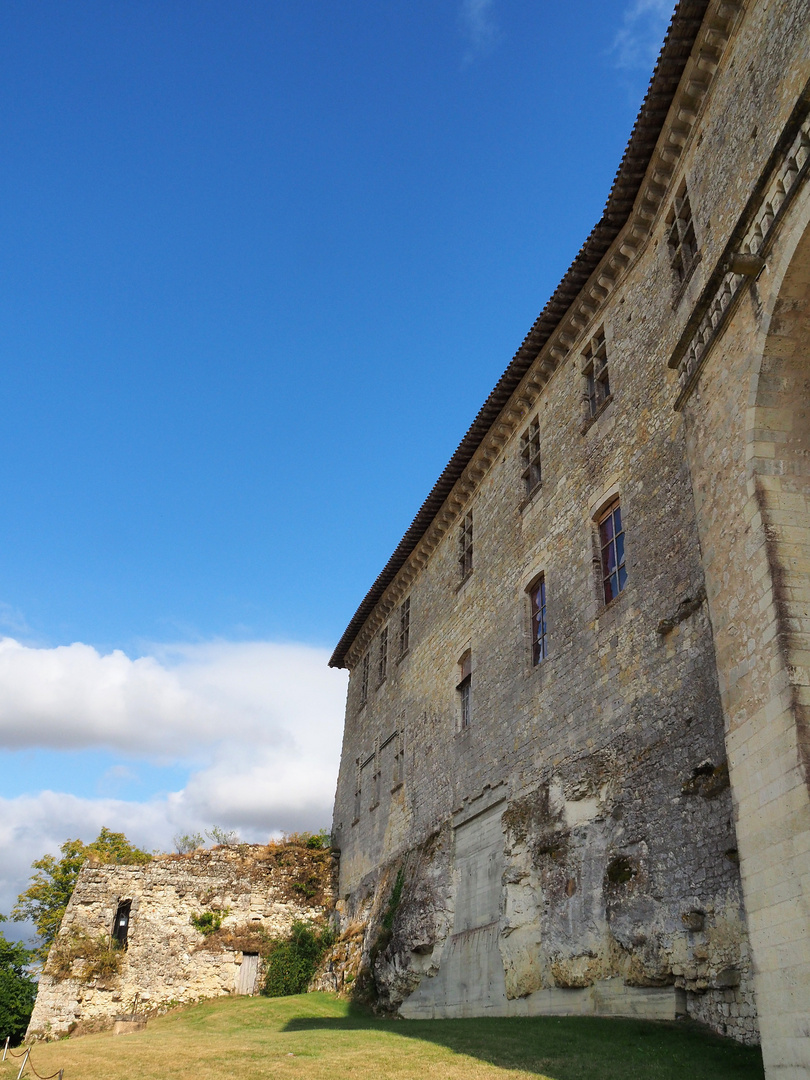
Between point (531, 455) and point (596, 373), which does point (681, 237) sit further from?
point (531, 455)

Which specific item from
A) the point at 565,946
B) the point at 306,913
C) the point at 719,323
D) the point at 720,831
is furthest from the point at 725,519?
the point at 306,913

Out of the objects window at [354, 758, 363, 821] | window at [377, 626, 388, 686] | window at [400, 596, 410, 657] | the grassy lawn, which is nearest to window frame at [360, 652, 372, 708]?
window at [377, 626, 388, 686]

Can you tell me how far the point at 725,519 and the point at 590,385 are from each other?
6.78 m

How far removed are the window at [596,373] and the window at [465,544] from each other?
5.59 meters

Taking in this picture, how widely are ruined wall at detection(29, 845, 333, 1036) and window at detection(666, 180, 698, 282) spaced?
783 inches

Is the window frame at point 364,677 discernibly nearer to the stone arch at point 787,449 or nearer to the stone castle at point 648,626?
the stone castle at point 648,626

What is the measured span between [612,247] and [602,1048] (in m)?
11.3

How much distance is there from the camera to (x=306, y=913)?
23.4 metres

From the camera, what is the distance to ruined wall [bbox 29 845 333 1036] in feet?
65.8

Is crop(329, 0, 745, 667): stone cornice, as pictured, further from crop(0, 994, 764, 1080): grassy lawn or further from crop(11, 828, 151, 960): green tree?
crop(11, 828, 151, 960): green tree

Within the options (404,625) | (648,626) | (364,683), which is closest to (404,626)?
(404,625)

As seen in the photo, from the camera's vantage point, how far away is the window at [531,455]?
15578 millimetres

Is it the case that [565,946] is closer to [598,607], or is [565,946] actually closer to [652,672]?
[652,672]

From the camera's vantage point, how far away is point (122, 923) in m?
21.7
